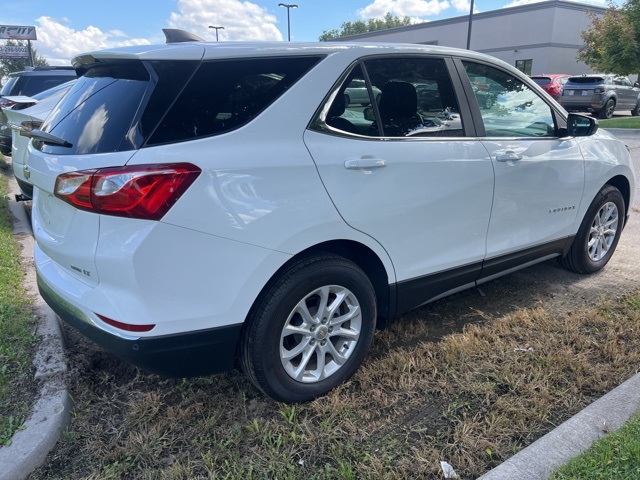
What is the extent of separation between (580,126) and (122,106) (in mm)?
3320

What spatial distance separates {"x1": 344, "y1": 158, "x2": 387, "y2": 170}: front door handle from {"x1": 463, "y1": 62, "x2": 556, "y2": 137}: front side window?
1.06m

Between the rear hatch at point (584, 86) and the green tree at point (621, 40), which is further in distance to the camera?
the rear hatch at point (584, 86)

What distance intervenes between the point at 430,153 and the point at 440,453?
62.5 inches

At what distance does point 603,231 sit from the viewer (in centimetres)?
442

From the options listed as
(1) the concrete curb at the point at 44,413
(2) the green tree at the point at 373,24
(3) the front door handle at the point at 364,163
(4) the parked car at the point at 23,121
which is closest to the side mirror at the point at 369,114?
(3) the front door handle at the point at 364,163

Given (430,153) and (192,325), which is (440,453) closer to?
(192,325)

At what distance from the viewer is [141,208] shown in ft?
6.73

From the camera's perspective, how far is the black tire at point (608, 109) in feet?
62.0

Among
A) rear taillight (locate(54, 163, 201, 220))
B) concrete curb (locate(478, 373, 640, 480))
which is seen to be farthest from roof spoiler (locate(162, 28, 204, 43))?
concrete curb (locate(478, 373, 640, 480))

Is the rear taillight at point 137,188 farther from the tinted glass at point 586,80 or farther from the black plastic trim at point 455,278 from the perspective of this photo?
the tinted glass at point 586,80

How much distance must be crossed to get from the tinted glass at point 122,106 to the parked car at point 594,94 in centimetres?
1902

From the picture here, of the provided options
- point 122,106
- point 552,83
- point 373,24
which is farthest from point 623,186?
point 373,24

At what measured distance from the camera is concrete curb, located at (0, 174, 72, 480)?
2248 mm

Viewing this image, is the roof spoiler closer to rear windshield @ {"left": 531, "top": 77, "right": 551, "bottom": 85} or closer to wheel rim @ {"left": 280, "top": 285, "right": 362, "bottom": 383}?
wheel rim @ {"left": 280, "top": 285, "right": 362, "bottom": 383}
